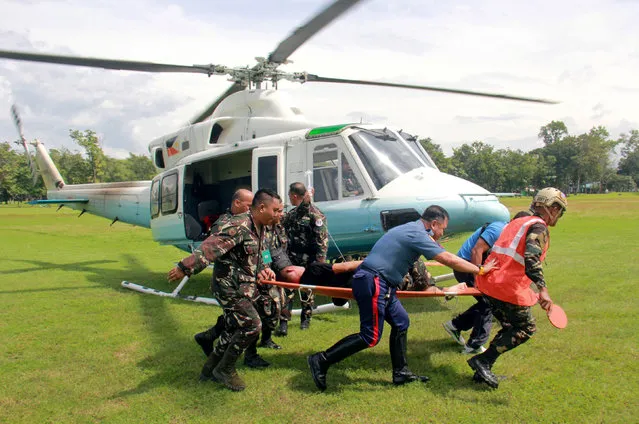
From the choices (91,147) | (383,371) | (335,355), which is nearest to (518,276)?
(383,371)

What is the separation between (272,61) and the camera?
28.2 feet

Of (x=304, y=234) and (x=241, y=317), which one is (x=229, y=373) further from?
(x=304, y=234)

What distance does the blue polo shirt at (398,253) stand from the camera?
13.4 feet

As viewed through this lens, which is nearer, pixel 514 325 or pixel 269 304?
pixel 514 325

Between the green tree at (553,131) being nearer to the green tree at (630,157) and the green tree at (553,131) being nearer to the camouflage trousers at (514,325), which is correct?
the green tree at (630,157)

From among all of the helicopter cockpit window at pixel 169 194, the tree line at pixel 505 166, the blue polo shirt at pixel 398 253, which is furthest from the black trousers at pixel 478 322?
the tree line at pixel 505 166

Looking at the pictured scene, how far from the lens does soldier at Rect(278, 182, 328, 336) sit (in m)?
6.12

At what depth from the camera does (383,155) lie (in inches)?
275

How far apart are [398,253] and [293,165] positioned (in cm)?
361

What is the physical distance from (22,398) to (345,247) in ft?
14.2

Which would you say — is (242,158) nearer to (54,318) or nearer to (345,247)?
(345,247)

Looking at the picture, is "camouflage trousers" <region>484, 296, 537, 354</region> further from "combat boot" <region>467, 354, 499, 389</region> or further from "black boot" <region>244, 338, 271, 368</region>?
"black boot" <region>244, 338, 271, 368</region>

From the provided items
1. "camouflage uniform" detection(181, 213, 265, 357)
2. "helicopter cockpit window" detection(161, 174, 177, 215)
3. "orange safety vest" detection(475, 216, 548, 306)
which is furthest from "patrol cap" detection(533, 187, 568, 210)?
"helicopter cockpit window" detection(161, 174, 177, 215)

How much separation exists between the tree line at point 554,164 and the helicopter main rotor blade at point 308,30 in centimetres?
6009
